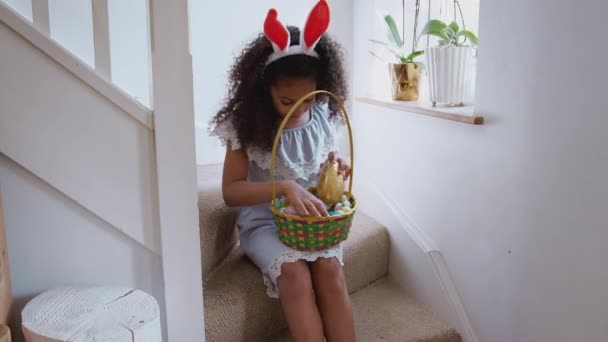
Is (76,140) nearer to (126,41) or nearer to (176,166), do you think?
(176,166)

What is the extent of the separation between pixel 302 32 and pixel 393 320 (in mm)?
858

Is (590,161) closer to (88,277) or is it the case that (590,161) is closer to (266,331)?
(266,331)

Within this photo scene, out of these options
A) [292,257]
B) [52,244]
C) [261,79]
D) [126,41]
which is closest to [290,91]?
[261,79]

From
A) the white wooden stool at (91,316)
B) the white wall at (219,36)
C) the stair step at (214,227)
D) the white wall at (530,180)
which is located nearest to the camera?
the white wooden stool at (91,316)

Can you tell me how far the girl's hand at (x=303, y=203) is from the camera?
1.12 meters

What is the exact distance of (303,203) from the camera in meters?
1.14

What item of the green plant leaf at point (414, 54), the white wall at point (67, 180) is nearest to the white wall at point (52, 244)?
the white wall at point (67, 180)

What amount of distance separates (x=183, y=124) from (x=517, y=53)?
0.76 m

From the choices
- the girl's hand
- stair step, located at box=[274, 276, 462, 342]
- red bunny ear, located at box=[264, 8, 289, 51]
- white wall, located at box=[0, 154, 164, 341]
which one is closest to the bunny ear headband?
red bunny ear, located at box=[264, 8, 289, 51]

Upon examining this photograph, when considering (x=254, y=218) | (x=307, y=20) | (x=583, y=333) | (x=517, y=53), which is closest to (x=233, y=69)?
(x=307, y=20)

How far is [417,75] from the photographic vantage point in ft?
5.42

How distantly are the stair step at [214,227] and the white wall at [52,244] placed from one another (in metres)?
0.32

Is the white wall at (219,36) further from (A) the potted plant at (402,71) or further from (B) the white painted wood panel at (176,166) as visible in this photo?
(B) the white painted wood panel at (176,166)

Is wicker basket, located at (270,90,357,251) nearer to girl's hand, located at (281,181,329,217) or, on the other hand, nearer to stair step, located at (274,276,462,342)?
girl's hand, located at (281,181,329,217)
